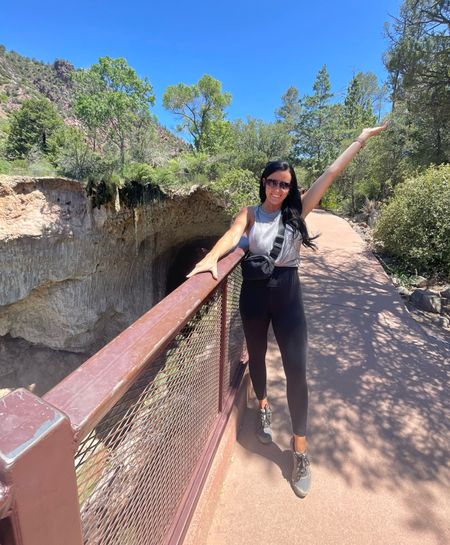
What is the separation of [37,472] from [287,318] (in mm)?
1557

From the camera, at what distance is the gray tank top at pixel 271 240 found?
73.7 inches

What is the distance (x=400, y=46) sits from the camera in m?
6.66

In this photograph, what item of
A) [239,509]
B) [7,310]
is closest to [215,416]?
[239,509]

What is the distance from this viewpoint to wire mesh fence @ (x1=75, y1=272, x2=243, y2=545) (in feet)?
3.22

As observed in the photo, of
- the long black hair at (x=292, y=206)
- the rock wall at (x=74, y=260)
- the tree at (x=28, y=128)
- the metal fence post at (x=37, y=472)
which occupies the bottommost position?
the rock wall at (x=74, y=260)

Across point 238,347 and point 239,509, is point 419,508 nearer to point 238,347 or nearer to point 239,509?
point 239,509

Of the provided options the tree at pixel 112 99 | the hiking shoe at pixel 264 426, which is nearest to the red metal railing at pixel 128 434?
the hiking shoe at pixel 264 426

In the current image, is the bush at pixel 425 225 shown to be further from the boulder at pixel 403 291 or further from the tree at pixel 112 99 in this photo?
the tree at pixel 112 99

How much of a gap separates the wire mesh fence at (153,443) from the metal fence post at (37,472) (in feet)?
0.87

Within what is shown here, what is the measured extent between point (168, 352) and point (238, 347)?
4.15 feet

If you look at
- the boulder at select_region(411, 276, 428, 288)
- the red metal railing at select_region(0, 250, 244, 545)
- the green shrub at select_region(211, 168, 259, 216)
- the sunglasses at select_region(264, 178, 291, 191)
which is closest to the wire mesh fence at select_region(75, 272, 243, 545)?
the red metal railing at select_region(0, 250, 244, 545)

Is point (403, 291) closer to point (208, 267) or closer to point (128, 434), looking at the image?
point (208, 267)

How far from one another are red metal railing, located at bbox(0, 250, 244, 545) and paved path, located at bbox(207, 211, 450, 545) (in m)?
0.42

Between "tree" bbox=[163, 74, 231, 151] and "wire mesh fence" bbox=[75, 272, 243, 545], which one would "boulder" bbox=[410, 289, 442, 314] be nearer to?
"wire mesh fence" bbox=[75, 272, 243, 545]
